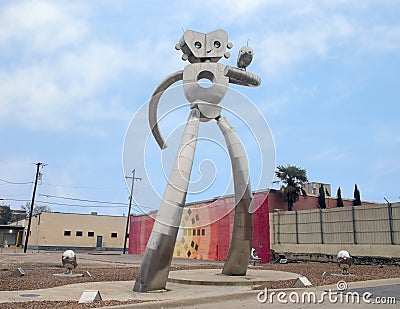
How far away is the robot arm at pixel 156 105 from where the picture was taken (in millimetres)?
14703

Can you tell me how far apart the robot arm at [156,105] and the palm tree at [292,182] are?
19669mm

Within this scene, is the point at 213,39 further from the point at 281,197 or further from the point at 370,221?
the point at 281,197

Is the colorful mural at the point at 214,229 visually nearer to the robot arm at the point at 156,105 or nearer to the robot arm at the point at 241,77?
the robot arm at the point at 241,77

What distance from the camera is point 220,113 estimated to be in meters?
14.6

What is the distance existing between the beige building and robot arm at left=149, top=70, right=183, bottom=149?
184 feet

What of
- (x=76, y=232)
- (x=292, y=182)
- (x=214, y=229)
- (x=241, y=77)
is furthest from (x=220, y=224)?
(x=76, y=232)

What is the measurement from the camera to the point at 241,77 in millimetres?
15141

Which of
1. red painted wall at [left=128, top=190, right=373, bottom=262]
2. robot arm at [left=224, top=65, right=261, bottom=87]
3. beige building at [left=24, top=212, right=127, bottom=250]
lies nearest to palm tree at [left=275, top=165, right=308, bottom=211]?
red painted wall at [left=128, top=190, right=373, bottom=262]

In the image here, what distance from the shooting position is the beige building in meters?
65.4

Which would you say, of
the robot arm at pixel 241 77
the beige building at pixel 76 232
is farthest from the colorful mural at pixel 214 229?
the beige building at pixel 76 232

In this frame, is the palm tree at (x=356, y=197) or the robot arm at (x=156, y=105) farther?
the palm tree at (x=356, y=197)

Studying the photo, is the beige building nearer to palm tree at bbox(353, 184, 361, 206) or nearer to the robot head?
palm tree at bbox(353, 184, 361, 206)

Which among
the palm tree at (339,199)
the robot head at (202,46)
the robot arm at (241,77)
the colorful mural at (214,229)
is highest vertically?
the robot head at (202,46)

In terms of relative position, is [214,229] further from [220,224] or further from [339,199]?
[339,199]
